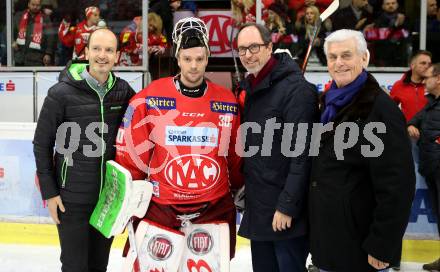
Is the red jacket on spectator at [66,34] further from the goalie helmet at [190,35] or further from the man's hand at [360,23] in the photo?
the goalie helmet at [190,35]

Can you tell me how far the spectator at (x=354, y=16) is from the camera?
18.2 ft

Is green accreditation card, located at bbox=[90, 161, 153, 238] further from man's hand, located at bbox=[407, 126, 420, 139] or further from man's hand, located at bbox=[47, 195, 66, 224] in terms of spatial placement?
man's hand, located at bbox=[407, 126, 420, 139]

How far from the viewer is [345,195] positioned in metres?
2.03

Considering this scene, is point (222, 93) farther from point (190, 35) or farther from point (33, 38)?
point (33, 38)

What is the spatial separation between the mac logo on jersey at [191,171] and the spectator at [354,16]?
3.43m

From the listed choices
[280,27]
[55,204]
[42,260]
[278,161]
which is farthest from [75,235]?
[280,27]

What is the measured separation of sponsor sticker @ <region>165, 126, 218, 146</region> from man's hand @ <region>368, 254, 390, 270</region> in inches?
31.2

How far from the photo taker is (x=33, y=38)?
6609 mm

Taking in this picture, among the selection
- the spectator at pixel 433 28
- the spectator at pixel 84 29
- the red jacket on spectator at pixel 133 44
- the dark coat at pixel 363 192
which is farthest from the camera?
the spectator at pixel 84 29

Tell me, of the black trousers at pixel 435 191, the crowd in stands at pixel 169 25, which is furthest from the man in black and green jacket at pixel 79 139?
the crowd in stands at pixel 169 25

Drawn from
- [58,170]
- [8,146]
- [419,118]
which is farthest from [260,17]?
[58,170]

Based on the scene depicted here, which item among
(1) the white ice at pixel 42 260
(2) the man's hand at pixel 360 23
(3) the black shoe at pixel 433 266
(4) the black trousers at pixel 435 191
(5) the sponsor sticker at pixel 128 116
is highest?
(2) the man's hand at pixel 360 23

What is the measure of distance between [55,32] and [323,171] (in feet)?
16.8

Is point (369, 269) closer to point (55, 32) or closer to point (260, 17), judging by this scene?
point (260, 17)
